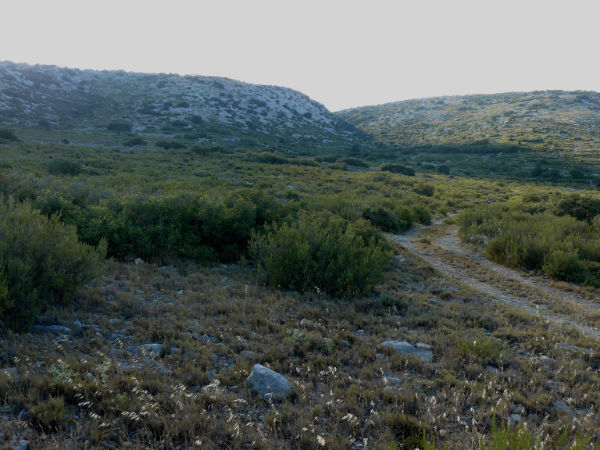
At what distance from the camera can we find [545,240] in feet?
37.1

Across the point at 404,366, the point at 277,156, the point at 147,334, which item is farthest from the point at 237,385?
the point at 277,156

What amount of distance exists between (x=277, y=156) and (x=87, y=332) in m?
31.6

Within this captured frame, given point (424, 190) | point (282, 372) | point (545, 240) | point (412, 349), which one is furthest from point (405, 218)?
point (282, 372)

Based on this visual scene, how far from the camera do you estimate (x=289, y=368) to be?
14.7 ft

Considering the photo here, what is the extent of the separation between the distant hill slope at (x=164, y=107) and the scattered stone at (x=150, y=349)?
41631 mm

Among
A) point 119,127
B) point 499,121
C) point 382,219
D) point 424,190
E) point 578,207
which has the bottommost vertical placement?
point 382,219

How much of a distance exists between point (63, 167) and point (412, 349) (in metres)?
19.5

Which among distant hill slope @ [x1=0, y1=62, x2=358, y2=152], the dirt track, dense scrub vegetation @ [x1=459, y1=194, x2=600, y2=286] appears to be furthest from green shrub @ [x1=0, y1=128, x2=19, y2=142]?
dense scrub vegetation @ [x1=459, y1=194, x2=600, y2=286]

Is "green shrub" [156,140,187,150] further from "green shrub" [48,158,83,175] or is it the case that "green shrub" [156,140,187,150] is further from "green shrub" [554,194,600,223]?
"green shrub" [554,194,600,223]

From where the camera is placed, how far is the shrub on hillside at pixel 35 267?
4680 millimetres

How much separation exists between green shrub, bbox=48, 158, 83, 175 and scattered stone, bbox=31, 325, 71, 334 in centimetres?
1594

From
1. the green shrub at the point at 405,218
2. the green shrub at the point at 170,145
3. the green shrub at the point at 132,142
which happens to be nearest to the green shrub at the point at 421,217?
the green shrub at the point at 405,218

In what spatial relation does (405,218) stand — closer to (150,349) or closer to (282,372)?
(282,372)

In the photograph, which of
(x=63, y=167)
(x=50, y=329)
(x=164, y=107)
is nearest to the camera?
(x=50, y=329)
